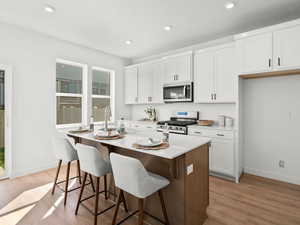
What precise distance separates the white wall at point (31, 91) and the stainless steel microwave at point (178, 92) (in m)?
2.44

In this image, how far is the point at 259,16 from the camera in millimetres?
2725

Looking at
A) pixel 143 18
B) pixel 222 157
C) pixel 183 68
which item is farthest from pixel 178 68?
pixel 222 157

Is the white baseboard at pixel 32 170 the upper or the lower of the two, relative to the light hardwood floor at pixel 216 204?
upper

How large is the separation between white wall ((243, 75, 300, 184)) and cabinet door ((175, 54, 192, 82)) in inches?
46.6

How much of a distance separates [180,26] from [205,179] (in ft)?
8.69

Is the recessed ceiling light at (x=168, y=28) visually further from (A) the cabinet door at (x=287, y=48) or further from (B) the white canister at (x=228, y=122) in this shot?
(B) the white canister at (x=228, y=122)

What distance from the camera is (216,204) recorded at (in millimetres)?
2307

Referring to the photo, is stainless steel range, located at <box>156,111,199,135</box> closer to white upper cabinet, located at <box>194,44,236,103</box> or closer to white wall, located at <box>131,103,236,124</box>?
white wall, located at <box>131,103,236,124</box>

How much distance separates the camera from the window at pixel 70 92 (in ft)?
12.7

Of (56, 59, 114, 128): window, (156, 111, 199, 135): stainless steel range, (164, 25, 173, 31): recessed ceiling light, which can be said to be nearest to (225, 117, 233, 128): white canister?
(156, 111, 199, 135): stainless steel range

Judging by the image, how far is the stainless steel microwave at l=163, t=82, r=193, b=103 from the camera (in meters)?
3.80

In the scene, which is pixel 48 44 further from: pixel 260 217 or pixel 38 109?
pixel 260 217

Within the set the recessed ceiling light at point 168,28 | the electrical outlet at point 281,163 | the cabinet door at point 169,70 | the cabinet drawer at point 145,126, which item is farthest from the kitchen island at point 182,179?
the cabinet door at point 169,70

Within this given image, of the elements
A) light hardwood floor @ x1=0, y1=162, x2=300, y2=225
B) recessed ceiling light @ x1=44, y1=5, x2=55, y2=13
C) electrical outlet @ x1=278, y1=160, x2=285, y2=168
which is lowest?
light hardwood floor @ x1=0, y1=162, x2=300, y2=225
